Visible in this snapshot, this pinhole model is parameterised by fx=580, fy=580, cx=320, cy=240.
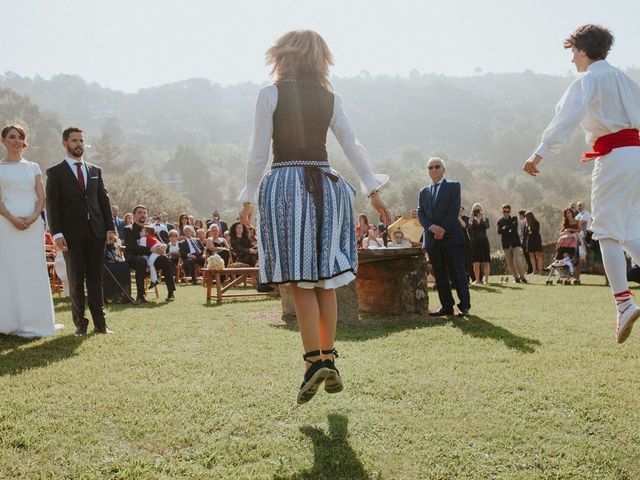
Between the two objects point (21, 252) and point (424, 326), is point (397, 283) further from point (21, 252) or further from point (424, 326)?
point (21, 252)

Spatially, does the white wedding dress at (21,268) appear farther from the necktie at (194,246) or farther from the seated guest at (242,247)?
the necktie at (194,246)

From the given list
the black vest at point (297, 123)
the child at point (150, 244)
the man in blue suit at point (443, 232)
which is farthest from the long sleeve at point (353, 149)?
the child at point (150, 244)

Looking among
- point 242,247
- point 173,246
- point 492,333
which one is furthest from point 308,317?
point 173,246

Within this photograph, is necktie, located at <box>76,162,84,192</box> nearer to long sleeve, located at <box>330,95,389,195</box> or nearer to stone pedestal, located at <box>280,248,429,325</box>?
stone pedestal, located at <box>280,248,429,325</box>

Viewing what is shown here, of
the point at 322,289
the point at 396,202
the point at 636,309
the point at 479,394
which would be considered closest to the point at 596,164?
the point at 636,309

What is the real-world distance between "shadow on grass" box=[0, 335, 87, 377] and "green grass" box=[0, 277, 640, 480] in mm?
23

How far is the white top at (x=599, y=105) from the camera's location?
401 centimetres

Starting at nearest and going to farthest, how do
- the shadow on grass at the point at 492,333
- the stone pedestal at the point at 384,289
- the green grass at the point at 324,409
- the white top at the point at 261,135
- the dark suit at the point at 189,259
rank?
the green grass at the point at 324,409 → the white top at the point at 261,135 → the shadow on grass at the point at 492,333 → the stone pedestal at the point at 384,289 → the dark suit at the point at 189,259

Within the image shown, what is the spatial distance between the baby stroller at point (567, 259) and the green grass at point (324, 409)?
9650 millimetres

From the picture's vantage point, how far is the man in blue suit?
25.4ft

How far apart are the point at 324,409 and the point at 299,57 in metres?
2.05

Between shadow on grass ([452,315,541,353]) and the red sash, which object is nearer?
the red sash

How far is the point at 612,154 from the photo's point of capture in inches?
158

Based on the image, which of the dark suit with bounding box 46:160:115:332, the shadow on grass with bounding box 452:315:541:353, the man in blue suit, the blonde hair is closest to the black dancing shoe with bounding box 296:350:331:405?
the blonde hair
